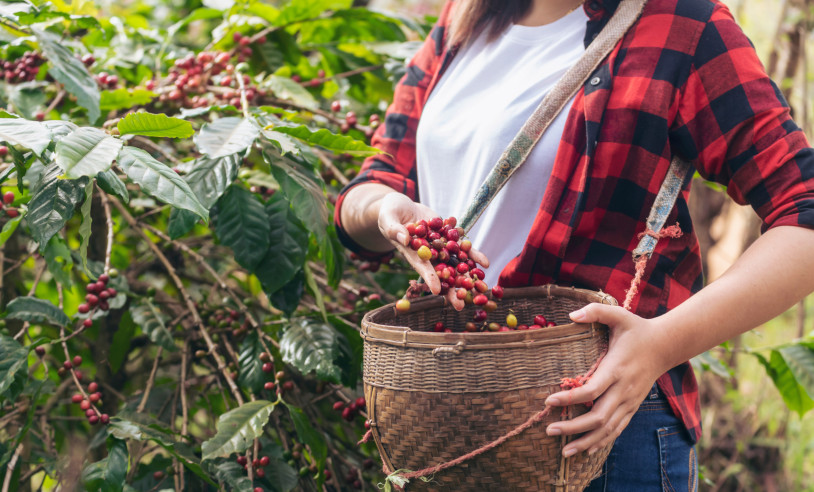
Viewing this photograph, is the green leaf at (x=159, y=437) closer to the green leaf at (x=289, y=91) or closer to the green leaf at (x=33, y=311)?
the green leaf at (x=33, y=311)

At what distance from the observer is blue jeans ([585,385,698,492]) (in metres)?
0.98

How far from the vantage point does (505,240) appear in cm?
113

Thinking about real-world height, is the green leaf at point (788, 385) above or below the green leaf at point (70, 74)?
Result: below

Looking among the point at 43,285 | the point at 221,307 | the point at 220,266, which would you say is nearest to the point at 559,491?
the point at 221,307

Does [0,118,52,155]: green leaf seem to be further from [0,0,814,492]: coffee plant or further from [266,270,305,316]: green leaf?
[266,270,305,316]: green leaf

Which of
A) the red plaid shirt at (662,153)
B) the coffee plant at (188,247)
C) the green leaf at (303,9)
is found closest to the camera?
the red plaid shirt at (662,153)

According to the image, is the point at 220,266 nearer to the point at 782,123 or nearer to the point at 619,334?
the point at 619,334

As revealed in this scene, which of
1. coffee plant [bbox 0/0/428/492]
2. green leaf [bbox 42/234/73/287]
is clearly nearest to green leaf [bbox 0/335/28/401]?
coffee plant [bbox 0/0/428/492]

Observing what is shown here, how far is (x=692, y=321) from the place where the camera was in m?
0.88

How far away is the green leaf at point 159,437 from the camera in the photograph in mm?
1145

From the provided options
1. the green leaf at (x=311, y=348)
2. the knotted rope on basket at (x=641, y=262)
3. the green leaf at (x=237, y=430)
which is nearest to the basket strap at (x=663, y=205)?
the knotted rope on basket at (x=641, y=262)

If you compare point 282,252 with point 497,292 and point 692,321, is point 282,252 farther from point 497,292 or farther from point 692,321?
point 692,321

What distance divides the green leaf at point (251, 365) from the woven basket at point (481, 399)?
0.47 m

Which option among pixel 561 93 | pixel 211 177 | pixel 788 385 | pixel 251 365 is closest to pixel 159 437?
pixel 251 365
